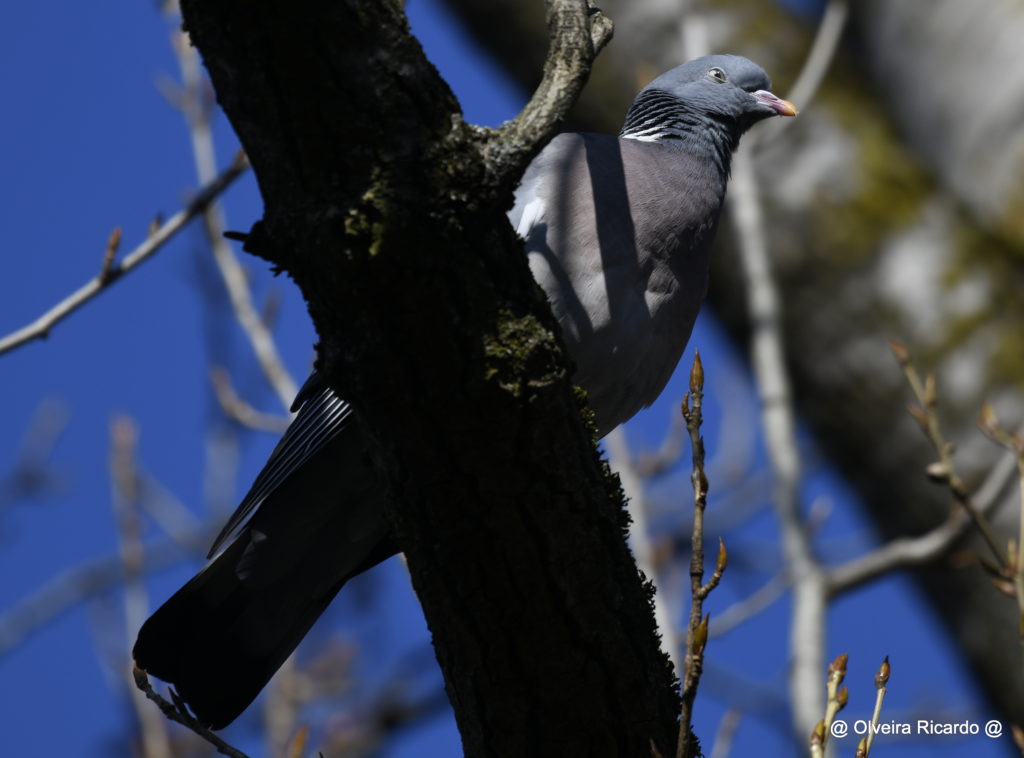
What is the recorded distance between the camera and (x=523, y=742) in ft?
6.57

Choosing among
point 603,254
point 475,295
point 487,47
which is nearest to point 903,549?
point 603,254

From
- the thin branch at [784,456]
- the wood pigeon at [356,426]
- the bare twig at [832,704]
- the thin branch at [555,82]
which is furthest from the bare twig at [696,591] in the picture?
the thin branch at [784,456]

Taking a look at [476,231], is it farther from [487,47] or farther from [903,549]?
[487,47]

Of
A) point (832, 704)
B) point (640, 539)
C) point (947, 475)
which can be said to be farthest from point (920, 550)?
point (832, 704)

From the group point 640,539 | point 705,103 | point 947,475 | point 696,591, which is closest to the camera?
point 696,591

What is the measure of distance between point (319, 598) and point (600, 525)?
1176 millimetres

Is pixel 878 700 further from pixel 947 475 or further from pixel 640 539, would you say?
pixel 640 539

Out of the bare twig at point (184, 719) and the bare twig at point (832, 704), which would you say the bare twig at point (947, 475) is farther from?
the bare twig at point (184, 719)

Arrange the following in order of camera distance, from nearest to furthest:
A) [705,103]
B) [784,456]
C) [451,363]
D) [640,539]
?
[451,363], [705,103], [784,456], [640,539]

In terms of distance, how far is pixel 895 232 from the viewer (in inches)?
198

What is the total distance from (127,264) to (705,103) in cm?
171

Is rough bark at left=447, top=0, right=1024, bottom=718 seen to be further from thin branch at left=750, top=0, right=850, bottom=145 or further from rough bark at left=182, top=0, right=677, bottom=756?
rough bark at left=182, top=0, right=677, bottom=756

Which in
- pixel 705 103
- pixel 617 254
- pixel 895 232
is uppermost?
pixel 895 232

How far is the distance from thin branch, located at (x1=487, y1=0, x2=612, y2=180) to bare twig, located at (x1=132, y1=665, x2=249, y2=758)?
1.00m
